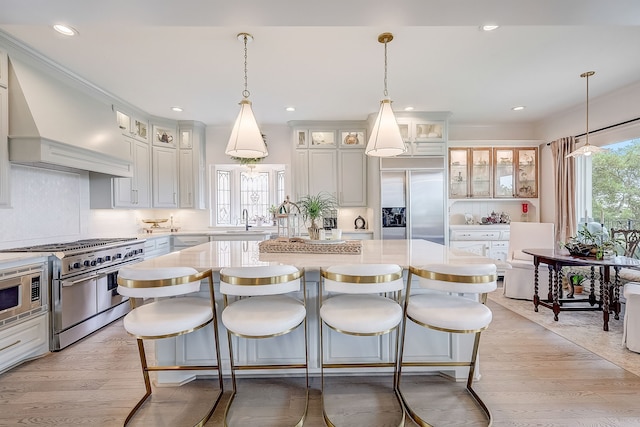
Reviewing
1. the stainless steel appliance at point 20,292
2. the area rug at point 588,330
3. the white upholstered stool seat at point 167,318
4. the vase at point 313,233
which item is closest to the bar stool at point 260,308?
the white upholstered stool seat at point 167,318

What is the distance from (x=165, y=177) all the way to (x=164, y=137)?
666 millimetres

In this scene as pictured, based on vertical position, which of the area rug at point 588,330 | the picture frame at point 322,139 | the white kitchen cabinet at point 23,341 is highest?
the picture frame at point 322,139

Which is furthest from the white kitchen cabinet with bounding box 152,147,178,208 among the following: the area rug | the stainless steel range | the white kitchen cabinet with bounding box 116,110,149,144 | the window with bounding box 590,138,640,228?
the window with bounding box 590,138,640,228

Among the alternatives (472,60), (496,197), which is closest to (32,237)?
(472,60)

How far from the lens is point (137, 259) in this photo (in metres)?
3.65

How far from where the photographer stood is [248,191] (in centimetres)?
548

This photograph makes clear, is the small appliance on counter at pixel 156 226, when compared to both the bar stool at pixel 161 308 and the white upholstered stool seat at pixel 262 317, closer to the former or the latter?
the bar stool at pixel 161 308

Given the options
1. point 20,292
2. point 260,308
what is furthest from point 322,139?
point 20,292

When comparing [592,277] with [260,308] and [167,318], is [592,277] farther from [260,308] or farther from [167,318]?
[167,318]

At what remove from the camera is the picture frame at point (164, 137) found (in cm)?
466

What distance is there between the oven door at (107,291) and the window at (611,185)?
5.95m

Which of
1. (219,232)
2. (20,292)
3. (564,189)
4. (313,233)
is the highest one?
(564,189)

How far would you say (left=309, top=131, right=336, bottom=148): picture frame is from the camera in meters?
4.95

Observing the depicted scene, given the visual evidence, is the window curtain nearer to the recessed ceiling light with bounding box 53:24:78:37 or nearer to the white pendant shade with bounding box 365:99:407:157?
the white pendant shade with bounding box 365:99:407:157
